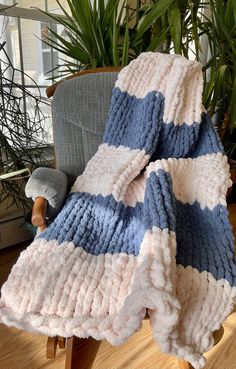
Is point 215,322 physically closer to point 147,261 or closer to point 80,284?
point 147,261

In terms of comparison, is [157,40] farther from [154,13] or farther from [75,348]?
[75,348]

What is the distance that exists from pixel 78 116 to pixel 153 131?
0.27 metres

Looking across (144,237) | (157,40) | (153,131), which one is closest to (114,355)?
(144,237)

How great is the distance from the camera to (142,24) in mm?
1252

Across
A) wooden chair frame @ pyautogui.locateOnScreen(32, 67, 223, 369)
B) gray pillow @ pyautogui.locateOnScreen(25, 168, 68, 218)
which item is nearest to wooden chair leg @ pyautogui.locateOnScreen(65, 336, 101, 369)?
wooden chair frame @ pyautogui.locateOnScreen(32, 67, 223, 369)

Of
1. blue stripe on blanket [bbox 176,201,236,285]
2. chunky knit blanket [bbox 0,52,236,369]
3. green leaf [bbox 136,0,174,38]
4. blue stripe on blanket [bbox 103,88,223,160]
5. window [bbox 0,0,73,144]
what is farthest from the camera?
window [bbox 0,0,73,144]

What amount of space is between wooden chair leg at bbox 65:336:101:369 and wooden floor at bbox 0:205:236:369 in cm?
38

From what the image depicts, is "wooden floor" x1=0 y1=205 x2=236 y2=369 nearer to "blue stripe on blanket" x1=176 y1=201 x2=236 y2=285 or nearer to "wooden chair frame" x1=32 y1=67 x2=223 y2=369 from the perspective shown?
"wooden chair frame" x1=32 y1=67 x2=223 y2=369

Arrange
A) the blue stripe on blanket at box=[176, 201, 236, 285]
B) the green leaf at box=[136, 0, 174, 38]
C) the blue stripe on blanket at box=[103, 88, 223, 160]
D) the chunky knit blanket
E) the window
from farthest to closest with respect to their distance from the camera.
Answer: the window → the green leaf at box=[136, 0, 174, 38] → the blue stripe on blanket at box=[103, 88, 223, 160] → the blue stripe on blanket at box=[176, 201, 236, 285] → the chunky knit blanket

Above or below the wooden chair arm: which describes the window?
above

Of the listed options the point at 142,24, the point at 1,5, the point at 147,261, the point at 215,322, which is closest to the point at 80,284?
the point at 147,261

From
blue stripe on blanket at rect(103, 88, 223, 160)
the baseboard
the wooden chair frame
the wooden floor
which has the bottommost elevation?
the wooden floor

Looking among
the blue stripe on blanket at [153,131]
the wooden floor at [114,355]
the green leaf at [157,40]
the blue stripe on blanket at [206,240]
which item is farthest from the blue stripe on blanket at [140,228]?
the green leaf at [157,40]

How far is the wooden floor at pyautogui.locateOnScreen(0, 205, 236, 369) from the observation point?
988 mm
